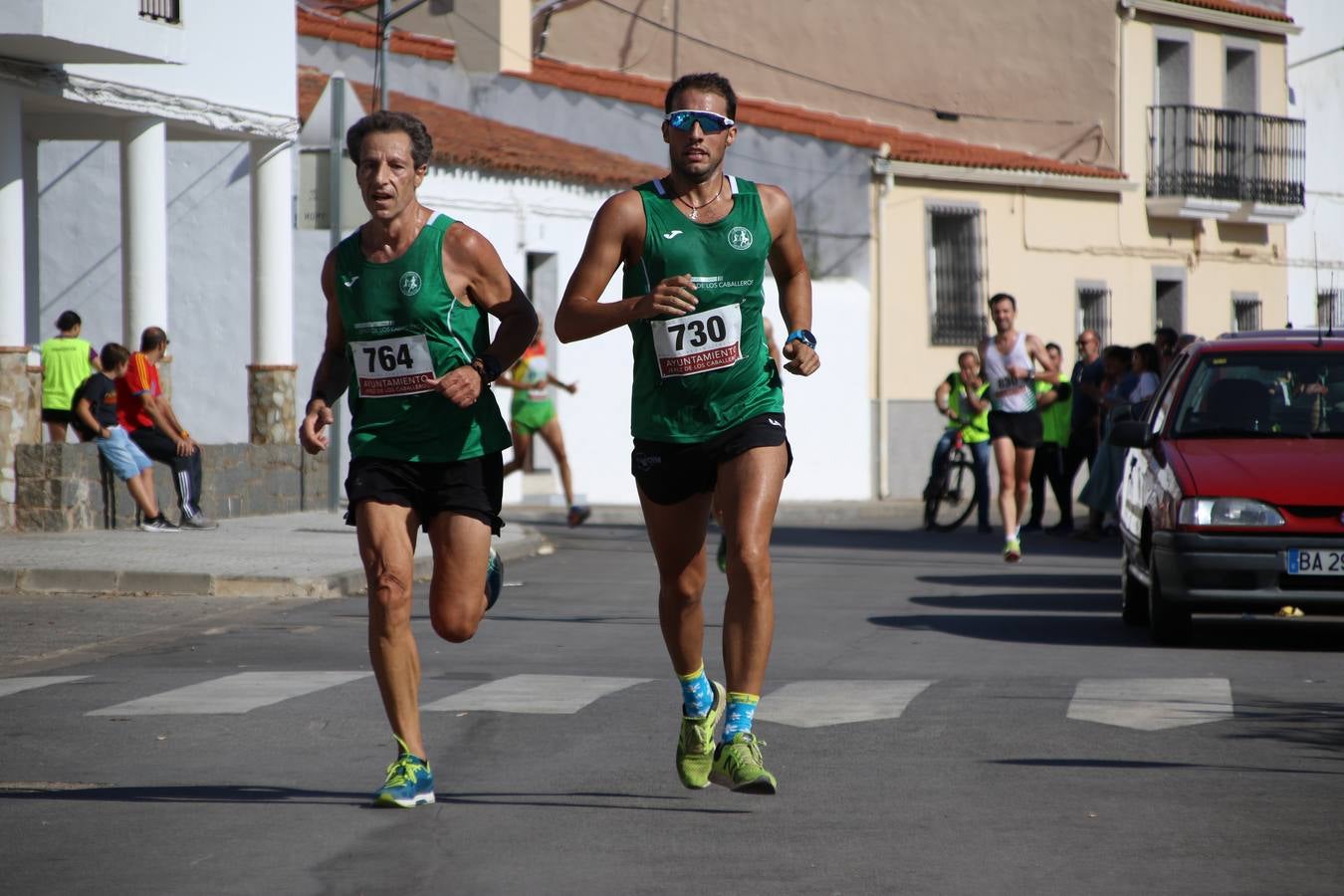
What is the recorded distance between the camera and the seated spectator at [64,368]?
20109 mm

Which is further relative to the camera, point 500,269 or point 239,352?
point 239,352

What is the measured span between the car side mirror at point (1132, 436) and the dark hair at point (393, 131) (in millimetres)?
6010

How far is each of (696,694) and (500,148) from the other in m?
20.3

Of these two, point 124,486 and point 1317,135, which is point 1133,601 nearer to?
point 124,486

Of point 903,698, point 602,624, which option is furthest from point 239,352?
point 903,698

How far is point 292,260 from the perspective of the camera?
2472cm

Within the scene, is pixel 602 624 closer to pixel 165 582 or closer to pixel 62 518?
pixel 165 582

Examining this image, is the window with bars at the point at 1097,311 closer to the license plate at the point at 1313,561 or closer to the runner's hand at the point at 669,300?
the license plate at the point at 1313,561

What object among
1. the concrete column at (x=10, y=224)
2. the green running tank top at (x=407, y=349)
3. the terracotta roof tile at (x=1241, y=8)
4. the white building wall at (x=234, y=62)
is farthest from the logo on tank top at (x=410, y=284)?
the terracotta roof tile at (x=1241, y=8)

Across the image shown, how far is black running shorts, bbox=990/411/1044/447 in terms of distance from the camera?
1709 centimetres

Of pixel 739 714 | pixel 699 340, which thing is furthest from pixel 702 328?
pixel 739 714

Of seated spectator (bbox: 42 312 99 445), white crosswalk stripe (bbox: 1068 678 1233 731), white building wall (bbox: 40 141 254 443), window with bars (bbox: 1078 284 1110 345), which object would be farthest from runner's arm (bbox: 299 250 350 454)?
window with bars (bbox: 1078 284 1110 345)

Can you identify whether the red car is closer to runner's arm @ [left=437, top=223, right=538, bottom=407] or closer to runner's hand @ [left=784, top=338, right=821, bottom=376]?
runner's hand @ [left=784, top=338, right=821, bottom=376]

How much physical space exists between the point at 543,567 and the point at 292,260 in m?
8.95
